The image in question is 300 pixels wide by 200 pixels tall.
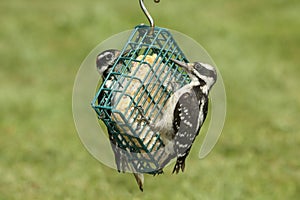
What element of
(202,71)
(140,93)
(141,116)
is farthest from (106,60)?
(202,71)

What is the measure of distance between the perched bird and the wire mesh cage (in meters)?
0.08

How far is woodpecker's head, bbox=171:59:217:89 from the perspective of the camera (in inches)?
172

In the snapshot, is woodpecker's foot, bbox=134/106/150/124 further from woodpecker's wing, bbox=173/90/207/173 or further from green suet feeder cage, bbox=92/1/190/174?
woodpecker's wing, bbox=173/90/207/173

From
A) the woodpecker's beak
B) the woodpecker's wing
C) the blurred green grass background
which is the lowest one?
the blurred green grass background

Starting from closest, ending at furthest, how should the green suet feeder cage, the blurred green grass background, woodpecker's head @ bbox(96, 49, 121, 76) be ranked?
the green suet feeder cage
woodpecker's head @ bbox(96, 49, 121, 76)
the blurred green grass background

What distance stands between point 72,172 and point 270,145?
2.82 metres

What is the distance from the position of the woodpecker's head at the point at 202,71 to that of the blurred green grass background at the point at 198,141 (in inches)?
87.6

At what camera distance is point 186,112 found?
4.36m

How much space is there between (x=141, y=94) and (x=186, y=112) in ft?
1.17

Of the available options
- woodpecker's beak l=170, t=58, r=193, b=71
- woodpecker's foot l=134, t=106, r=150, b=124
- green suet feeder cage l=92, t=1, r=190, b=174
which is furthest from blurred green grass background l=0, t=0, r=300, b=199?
woodpecker's beak l=170, t=58, r=193, b=71

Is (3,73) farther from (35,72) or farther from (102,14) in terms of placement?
(102,14)

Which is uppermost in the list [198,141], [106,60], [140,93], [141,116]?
[106,60]

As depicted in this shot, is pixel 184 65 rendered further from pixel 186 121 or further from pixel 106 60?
pixel 106 60

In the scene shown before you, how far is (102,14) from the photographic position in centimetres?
1395
